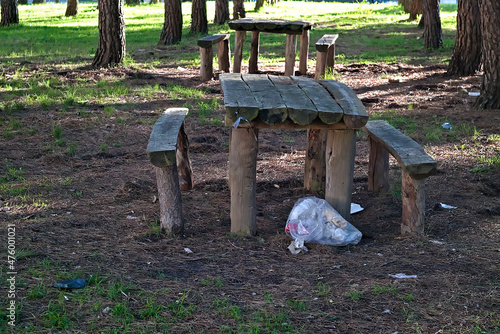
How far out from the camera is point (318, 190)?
5164 mm

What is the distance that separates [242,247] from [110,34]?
777 centimetres

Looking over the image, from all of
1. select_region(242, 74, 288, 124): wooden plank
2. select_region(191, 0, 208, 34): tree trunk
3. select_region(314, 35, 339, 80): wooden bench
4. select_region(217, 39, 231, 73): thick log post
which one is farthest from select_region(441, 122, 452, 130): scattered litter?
select_region(191, 0, 208, 34): tree trunk

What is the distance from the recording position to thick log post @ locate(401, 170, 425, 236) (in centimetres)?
411

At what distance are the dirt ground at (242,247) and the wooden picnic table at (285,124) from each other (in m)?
0.30

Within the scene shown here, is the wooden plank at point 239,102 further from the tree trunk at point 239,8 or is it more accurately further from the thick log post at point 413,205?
the tree trunk at point 239,8

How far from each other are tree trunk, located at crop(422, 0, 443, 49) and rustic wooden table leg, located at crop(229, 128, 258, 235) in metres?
10.6

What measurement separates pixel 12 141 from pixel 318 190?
3681 millimetres

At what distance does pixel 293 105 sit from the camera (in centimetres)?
399

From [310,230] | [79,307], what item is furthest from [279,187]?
[79,307]

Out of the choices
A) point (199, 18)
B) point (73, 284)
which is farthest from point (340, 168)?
point (199, 18)

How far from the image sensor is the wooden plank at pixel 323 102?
395 cm

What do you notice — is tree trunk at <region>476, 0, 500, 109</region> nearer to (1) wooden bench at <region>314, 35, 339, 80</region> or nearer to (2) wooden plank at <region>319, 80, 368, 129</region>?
(1) wooden bench at <region>314, 35, 339, 80</region>

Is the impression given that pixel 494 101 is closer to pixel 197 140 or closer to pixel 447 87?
pixel 447 87

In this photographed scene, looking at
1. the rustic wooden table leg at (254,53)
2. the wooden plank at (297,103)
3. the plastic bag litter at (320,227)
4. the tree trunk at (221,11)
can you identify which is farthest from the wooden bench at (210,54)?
the tree trunk at (221,11)
